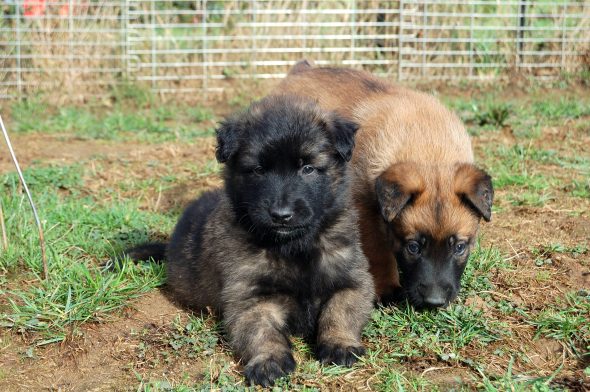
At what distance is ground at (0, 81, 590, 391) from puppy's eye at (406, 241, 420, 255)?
33 centimetres

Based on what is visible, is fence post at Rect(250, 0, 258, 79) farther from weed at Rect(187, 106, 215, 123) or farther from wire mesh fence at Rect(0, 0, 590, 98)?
weed at Rect(187, 106, 215, 123)

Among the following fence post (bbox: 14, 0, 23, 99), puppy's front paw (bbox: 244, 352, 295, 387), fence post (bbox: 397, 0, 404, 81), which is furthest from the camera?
fence post (bbox: 397, 0, 404, 81)

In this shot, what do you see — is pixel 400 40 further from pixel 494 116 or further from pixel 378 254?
pixel 378 254

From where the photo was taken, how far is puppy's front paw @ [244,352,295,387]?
142 inches

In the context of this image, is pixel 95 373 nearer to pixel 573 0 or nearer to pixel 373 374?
pixel 373 374

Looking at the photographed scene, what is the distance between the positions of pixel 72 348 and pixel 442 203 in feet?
6.65

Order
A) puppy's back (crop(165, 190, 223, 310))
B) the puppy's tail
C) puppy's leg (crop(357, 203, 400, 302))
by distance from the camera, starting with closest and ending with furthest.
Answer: puppy's back (crop(165, 190, 223, 310)) < puppy's leg (crop(357, 203, 400, 302)) < the puppy's tail

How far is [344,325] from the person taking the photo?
3.97 metres

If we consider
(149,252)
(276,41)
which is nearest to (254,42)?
(276,41)

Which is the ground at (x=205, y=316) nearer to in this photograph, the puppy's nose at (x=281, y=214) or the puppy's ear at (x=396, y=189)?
the puppy's ear at (x=396, y=189)

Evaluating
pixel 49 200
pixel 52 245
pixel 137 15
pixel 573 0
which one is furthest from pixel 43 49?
pixel 573 0

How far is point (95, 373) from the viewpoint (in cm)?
387

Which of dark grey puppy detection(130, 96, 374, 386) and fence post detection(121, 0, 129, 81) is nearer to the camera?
dark grey puppy detection(130, 96, 374, 386)

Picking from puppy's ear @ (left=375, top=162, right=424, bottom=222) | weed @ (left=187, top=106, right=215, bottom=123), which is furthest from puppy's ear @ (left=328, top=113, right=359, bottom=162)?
weed @ (left=187, top=106, right=215, bottom=123)
